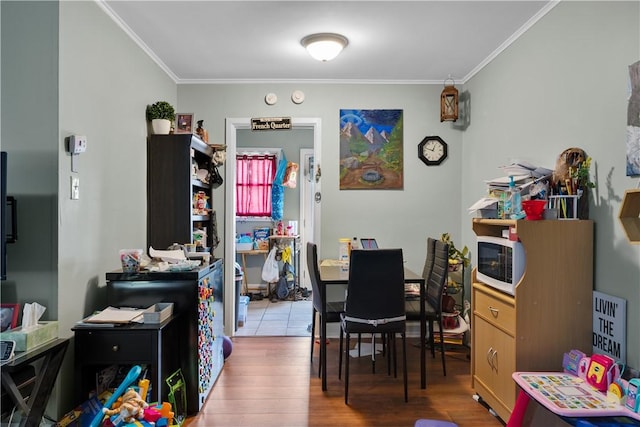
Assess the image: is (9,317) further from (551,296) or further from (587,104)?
(587,104)

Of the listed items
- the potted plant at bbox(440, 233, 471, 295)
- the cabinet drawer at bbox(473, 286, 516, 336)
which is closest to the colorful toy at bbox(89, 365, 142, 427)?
the cabinet drawer at bbox(473, 286, 516, 336)

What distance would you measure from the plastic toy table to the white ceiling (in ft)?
7.15

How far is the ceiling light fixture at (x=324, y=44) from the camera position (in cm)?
284

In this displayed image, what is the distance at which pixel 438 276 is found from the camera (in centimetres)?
302

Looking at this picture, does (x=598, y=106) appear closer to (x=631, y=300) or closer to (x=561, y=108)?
(x=561, y=108)

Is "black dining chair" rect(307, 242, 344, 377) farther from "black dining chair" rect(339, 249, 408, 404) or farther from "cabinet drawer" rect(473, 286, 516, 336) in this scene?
"cabinet drawer" rect(473, 286, 516, 336)

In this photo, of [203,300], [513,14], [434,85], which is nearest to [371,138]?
[434,85]

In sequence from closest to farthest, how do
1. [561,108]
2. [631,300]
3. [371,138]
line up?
[631,300] → [561,108] → [371,138]

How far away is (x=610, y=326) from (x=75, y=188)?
9.53 ft

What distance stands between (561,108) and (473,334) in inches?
60.8

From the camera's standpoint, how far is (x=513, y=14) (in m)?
2.57

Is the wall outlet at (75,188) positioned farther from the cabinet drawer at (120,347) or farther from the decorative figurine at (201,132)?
the decorative figurine at (201,132)

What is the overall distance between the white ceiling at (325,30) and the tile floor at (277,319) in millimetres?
2568

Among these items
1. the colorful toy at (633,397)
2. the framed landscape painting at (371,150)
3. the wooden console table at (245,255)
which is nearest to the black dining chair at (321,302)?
the framed landscape painting at (371,150)
